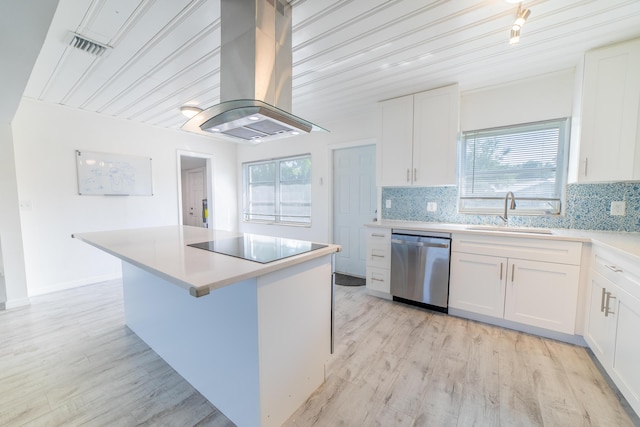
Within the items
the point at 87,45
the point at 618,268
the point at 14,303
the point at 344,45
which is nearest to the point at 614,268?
the point at 618,268

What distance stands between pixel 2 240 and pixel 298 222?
3.53m

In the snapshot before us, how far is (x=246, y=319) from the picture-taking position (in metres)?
1.23

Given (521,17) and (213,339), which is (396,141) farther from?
(213,339)

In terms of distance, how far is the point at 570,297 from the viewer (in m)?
2.00

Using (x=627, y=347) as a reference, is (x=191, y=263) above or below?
above

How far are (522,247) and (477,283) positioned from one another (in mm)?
506

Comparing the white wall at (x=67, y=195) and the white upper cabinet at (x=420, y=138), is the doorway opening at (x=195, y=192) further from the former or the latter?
the white upper cabinet at (x=420, y=138)

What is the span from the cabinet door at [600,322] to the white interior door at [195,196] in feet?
22.5

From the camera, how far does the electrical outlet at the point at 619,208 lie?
6.93 ft

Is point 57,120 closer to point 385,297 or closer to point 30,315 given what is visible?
point 30,315

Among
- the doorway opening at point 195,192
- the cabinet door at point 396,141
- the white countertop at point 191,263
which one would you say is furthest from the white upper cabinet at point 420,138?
the doorway opening at point 195,192

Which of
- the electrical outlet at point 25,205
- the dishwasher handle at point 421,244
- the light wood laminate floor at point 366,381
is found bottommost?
the light wood laminate floor at point 366,381

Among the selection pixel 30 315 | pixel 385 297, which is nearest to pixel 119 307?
pixel 30 315

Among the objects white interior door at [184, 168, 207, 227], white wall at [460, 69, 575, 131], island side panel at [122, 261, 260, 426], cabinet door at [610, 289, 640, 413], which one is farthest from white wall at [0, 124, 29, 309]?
cabinet door at [610, 289, 640, 413]
